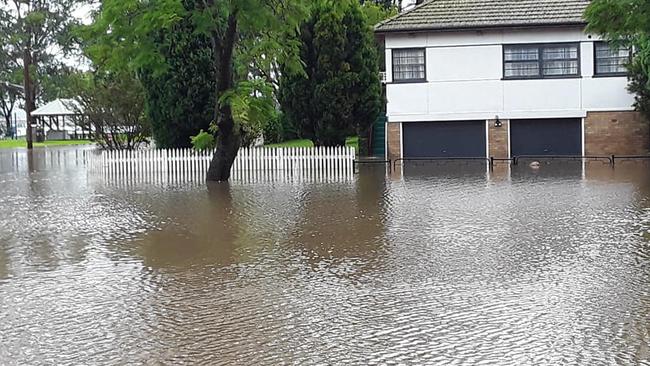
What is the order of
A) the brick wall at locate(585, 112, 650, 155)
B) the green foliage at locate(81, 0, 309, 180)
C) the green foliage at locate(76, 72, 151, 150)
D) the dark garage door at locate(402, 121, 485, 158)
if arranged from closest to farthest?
the green foliage at locate(81, 0, 309, 180)
the brick wall at locate(585, 112, 650, 155)
the green foliage at locate(76, 72, 151, 150)
the dark garage door at locate(402, 121, 485, 158)

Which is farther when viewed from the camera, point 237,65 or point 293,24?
point 237,65

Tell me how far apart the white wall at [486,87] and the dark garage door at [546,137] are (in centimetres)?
40

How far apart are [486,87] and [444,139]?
7.27ft

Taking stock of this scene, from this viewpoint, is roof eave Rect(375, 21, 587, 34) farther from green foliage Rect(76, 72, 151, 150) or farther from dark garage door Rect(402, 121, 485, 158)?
green foliage Rect(76, 72, 151, 150)

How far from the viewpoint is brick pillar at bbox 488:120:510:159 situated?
2970 cm

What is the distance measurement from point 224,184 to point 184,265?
1105 cm

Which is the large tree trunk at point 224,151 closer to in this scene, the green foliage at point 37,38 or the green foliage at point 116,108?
the green foliage at point 116,108

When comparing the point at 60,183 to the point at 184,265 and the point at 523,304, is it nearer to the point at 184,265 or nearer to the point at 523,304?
the point at 184,265

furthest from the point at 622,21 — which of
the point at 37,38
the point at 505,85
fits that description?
the point at 37,38

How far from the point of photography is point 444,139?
30141mm

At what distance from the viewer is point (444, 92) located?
29.7m

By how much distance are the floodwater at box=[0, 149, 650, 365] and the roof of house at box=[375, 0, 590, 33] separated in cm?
1335

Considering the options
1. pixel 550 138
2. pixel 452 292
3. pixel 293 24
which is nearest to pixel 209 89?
pixel 293 24

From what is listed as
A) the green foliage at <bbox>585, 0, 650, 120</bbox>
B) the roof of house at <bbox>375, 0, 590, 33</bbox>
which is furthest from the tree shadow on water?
the roof of house at <bbox>375, 0, 590, 33</bbox>
